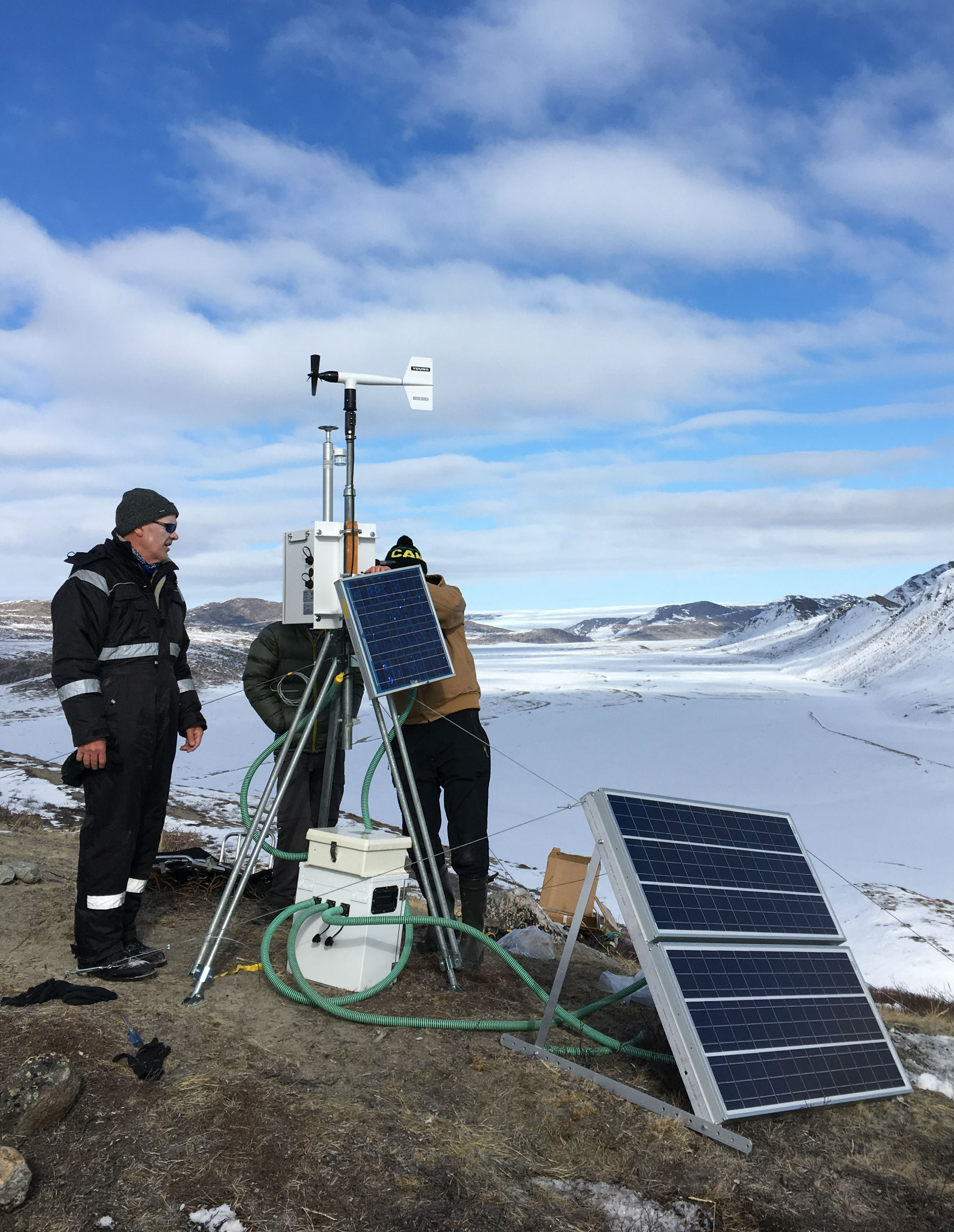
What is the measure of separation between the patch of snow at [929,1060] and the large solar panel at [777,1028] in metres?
0.38

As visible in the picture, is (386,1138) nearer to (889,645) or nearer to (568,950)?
(568,950)

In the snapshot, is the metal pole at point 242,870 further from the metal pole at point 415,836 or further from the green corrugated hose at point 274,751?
the metal pole at point 415,836

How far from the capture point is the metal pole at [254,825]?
14.6 ft

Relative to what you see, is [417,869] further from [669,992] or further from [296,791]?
[669,992]

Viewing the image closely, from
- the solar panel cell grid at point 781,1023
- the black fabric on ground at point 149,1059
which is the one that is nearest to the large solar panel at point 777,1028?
the solar panel cell grid at point 781,1023

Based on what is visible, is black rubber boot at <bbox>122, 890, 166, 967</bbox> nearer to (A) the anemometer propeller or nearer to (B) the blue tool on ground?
(B) the blue tool on ground

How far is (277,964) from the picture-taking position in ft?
16.0

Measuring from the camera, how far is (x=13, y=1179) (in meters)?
2.75

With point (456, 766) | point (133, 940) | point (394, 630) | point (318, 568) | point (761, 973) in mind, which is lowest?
point (133, 940)

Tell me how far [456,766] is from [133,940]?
1966 mm

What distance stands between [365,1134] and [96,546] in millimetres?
3066

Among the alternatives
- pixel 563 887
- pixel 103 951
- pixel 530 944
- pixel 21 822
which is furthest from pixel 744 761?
pixel 103 951

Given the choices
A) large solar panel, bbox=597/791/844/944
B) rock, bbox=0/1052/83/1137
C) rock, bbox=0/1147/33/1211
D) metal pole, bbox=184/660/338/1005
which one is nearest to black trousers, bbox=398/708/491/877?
metal pole, bbox=184/660/338/1005

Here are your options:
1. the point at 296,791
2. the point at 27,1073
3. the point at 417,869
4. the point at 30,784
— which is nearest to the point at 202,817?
the point at 30,784
